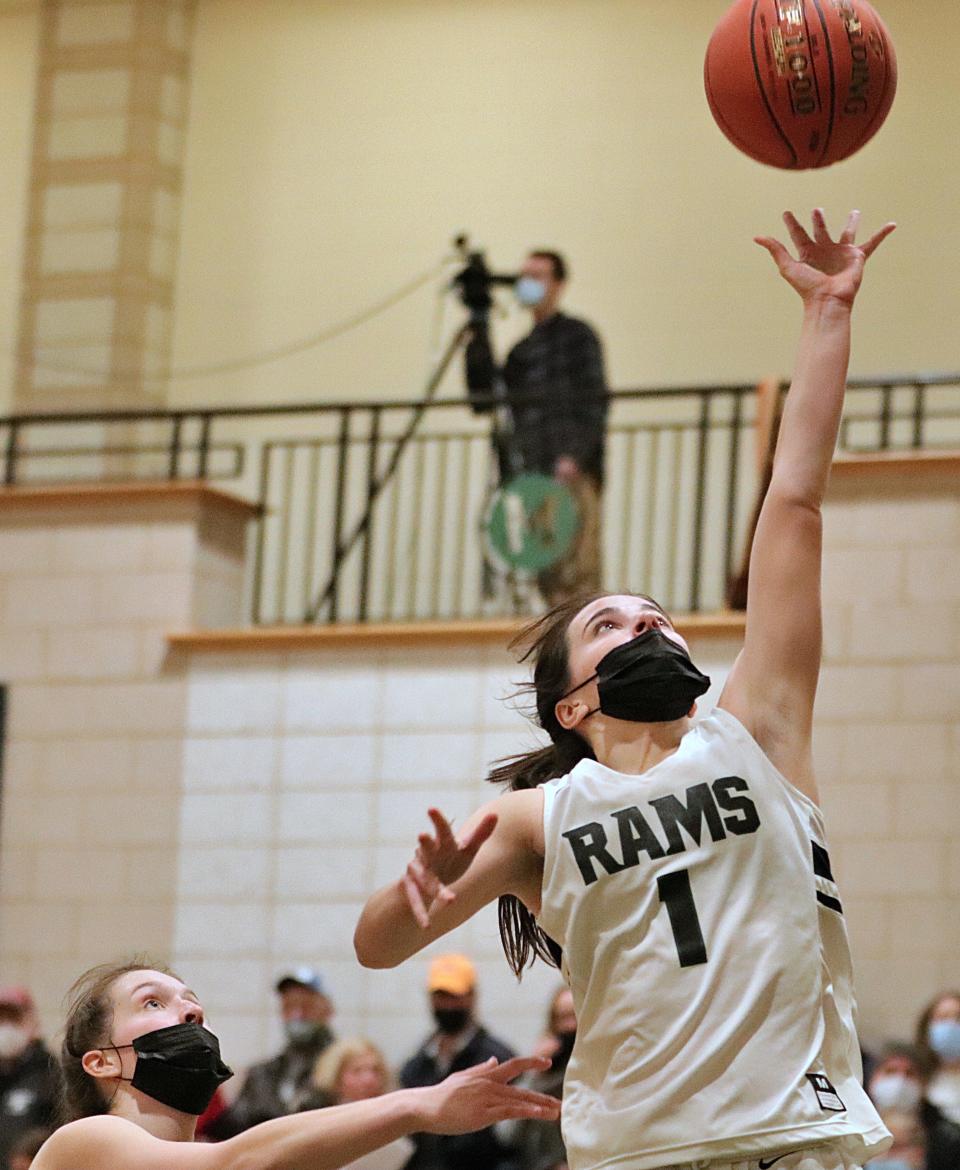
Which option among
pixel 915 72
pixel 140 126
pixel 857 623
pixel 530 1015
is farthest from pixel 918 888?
pixel 140 126

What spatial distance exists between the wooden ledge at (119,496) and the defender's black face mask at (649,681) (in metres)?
6.53

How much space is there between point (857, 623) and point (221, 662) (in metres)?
2.78

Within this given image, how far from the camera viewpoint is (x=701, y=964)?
302 centimetres

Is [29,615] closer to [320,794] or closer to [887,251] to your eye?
[320,794]

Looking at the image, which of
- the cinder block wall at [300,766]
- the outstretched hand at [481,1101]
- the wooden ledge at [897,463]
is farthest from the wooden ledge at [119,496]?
the outstretched hand at [481,1101]

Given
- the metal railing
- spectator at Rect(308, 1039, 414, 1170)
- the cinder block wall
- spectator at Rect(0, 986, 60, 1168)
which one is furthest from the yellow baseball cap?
the metal railing

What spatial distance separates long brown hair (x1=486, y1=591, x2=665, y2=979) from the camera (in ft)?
11.3

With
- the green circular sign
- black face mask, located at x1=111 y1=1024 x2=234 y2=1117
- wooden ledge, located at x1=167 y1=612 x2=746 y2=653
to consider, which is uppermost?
the green circular sign

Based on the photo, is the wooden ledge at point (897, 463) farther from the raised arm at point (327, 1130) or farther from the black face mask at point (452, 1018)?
the raised arm at point (327, 1130)

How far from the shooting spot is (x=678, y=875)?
10.1 ft

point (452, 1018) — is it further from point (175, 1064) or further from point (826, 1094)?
point (826, 1094)

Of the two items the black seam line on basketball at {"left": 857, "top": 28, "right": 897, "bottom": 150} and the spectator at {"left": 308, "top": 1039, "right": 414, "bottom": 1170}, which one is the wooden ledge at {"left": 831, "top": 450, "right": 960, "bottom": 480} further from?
the black seam line on basketball at {"left": 857, "top": 28, "right": 897, "bottom": 150}

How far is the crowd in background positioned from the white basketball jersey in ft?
10.7

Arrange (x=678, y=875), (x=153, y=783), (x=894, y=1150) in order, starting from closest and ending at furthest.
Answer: (x=678, y=875), (x=894, y=1150), (x=153, y=783)
